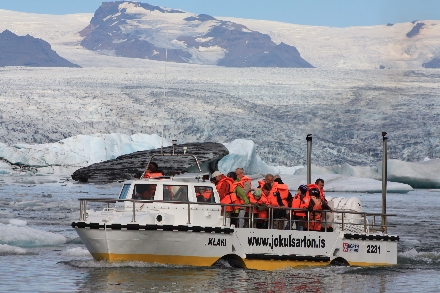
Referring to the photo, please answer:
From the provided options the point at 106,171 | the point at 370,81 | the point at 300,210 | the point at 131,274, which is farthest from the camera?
the point at 370,81

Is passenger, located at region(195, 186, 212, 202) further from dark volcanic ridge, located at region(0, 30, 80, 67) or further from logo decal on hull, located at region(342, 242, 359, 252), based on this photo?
dark volcanic ridge, located at region(0, 30, 80, 67)

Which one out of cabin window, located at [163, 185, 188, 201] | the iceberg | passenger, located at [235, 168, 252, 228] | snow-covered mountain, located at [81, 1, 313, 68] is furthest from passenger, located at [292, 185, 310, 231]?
snow-covered mountain, located at [81, 1, 313, 68]

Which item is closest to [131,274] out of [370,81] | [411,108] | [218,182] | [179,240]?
[179,240]

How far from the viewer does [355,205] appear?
15.0m

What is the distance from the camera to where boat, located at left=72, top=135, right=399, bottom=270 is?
1245 cm

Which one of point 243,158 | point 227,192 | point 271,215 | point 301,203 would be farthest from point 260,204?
point 243,158

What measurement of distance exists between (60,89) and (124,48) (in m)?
125

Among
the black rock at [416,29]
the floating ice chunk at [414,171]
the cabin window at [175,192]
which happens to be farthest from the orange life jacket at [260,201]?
the black rock at [416,29]

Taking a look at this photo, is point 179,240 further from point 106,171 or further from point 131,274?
point 106,171

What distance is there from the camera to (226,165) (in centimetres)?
4378

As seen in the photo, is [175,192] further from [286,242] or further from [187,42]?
[187,42]

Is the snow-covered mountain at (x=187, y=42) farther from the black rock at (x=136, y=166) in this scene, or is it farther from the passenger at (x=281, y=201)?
the passenger at (x=281, y=201)

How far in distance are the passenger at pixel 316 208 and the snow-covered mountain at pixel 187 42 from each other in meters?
140

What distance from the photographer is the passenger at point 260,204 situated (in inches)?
523
